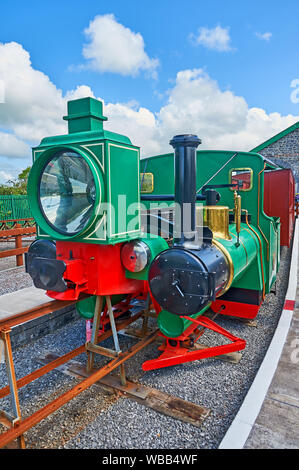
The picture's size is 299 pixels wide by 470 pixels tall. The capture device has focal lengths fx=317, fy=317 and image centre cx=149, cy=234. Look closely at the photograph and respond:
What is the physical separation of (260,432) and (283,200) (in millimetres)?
4112

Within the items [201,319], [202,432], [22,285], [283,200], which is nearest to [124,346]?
[201,319]

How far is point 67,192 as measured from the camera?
294cm

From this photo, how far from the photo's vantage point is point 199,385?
10.5 feet

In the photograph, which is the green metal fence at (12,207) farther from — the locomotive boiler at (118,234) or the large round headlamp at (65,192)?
the large round headlamp at (65,192)

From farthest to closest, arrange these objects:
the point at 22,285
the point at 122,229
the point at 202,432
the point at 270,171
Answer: the point at 22,285, the point at 270,171, the point at 122,229, the point at 202,432

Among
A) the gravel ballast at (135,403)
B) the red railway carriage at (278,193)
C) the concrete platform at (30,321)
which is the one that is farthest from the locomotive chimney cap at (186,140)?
the red railway carriage at (278,193)

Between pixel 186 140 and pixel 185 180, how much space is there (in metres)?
0.34

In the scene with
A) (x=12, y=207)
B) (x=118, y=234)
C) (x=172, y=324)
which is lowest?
(x=172, y=324)

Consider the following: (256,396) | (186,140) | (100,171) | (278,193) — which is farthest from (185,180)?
(278,193)

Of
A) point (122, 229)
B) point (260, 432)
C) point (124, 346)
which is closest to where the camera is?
point (260, 432)

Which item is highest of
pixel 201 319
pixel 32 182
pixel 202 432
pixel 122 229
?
pixel 32 182

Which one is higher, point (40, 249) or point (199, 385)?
point (40, 249)

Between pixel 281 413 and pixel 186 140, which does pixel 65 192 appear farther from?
pixel 281 413
